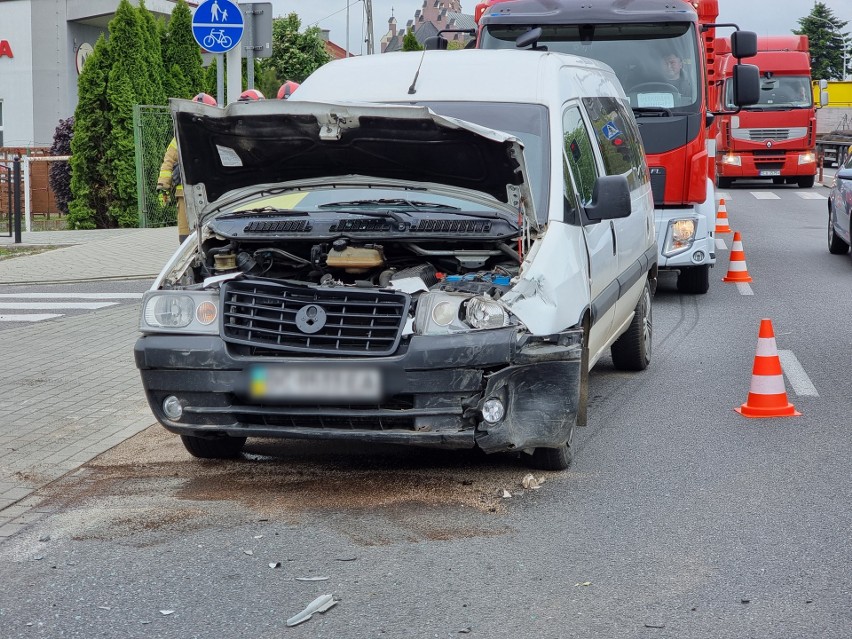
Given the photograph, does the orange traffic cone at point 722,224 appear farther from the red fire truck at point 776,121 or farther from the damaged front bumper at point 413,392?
the damaged front bumper at point 413,392

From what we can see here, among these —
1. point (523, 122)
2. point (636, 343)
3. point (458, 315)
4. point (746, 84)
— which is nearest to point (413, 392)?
point (458, 315)

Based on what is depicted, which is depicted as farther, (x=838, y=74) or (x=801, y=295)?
(x=838, y=74)

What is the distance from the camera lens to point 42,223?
2441 cm

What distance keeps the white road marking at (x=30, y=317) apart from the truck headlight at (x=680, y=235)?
607 centimetres

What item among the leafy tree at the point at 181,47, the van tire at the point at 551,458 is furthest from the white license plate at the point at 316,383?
the leafy tree at the point at 181,47

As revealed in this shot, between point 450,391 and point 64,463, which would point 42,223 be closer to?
point 64,463

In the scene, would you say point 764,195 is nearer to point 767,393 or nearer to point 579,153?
point 767,393

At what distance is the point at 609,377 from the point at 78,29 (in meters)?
28.2

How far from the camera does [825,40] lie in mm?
97625

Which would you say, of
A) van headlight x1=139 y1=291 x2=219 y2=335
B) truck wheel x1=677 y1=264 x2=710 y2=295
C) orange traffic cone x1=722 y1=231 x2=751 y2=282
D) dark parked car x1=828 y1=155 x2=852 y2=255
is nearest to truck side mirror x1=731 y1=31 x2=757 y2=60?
truck wheel x1=677 y1=264 x2=710 y2=295

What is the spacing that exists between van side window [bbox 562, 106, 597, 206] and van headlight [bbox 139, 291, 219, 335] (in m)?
1.88

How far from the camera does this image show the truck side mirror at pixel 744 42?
12.6 m

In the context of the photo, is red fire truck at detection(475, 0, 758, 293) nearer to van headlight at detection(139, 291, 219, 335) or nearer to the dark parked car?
the dark parked car

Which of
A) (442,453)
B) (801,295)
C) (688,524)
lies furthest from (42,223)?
(688,524)
